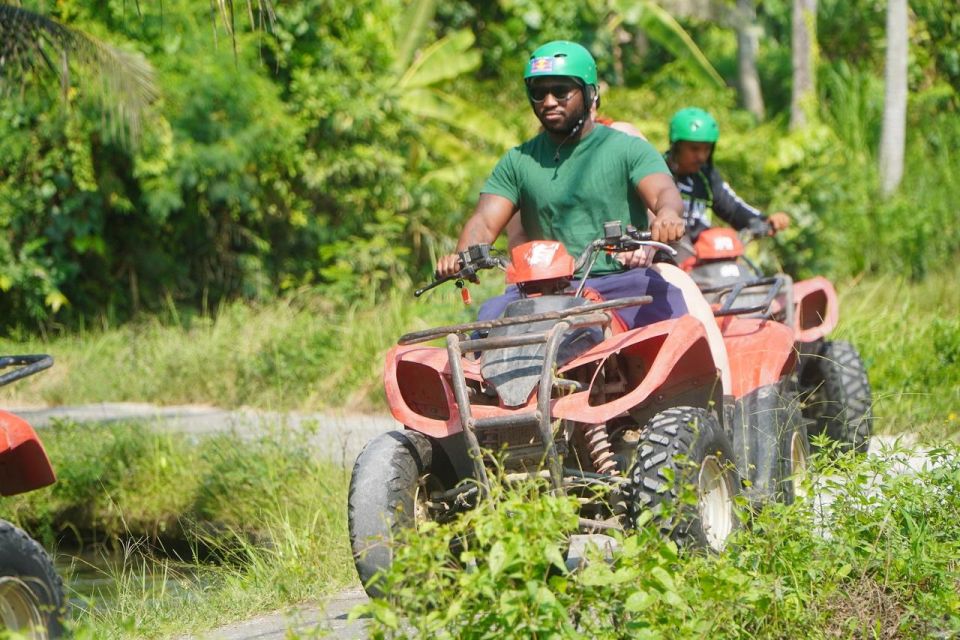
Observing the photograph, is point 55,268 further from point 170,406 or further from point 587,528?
point 587,528

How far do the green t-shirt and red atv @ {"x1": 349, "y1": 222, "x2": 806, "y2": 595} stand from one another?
17.7 inches

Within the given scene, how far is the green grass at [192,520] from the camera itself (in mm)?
5867

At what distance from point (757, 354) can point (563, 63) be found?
1.63 m

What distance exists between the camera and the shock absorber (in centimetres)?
568

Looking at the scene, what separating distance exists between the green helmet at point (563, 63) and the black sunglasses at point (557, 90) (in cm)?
5

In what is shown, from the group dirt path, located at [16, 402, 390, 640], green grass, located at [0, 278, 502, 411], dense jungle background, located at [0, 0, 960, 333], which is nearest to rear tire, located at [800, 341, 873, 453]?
dirt path, located at [16, 402, 390, 640]

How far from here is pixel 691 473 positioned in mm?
4863

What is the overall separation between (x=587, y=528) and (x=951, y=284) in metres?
10.0

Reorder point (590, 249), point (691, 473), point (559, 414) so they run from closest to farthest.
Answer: point (691, 473) → point (559, 414) → point (590, 249)

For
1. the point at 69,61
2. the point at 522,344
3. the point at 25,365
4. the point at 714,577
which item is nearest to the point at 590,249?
the point at 522,344

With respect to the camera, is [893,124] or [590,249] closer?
[590,249]

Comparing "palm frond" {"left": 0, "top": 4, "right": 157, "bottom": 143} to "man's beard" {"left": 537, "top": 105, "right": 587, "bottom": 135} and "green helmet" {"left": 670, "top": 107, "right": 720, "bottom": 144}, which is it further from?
"man's beard" {"left": 537, "top": 105, "right": 587, "bottom": 135}

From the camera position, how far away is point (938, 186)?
18.5 meters

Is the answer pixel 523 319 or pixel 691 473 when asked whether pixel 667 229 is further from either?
pixel 691 473
